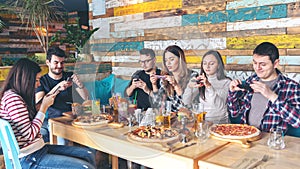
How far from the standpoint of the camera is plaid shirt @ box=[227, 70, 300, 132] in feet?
5.69

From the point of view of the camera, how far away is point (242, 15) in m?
2.40

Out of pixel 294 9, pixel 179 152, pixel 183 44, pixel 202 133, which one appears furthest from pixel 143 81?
pixel 294 9

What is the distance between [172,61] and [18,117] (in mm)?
945

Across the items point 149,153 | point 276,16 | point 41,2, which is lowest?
point 149,153

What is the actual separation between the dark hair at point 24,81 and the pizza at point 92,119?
0.31 m

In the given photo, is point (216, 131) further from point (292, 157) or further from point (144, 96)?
point (144, 96)

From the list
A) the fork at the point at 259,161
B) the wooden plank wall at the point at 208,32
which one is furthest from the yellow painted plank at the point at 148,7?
the fork at the point at 259,161

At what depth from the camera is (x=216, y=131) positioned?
5.17ft

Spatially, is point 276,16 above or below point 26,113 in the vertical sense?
above

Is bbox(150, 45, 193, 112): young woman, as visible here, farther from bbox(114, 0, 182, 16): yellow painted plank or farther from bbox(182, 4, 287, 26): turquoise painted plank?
bbox(114, 0, 182, 16): yellow painted plank

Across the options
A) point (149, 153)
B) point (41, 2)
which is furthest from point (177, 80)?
point (41, 2)

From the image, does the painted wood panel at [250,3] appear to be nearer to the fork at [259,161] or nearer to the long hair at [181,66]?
the long hair at [181,66]

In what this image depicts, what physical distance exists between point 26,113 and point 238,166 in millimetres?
1187

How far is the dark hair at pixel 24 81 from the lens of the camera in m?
1.68
